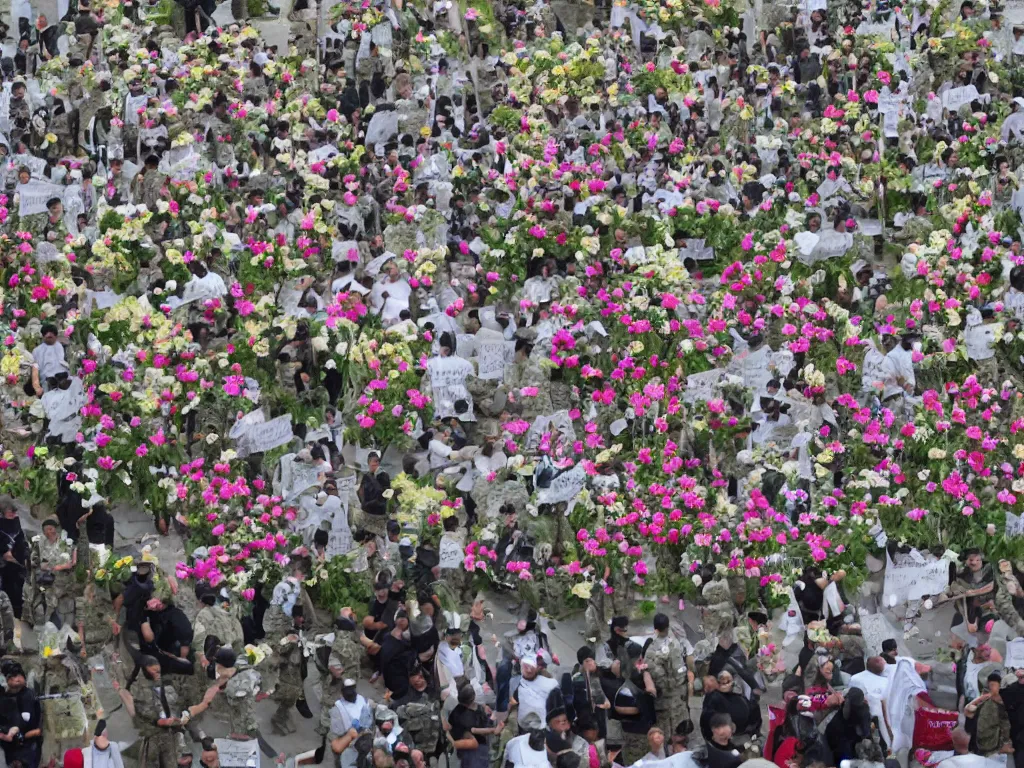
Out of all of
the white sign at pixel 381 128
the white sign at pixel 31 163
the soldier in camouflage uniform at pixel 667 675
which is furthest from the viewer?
the white sign at pixel 381 128

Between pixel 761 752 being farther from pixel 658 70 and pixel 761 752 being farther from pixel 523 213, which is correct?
pixel 658 70

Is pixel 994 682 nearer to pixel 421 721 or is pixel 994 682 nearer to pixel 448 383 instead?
pixel 421 721

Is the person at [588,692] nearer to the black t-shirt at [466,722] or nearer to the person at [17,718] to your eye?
the black t-shirt at [466,722]

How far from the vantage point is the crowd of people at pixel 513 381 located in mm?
21938

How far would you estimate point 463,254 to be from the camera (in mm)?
29375

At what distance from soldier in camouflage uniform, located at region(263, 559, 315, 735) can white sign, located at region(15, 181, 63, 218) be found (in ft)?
27.4

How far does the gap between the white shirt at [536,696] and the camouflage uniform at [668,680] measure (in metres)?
0.95

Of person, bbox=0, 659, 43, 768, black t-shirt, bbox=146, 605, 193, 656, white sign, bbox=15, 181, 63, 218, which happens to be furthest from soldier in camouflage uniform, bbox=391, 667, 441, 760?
white sign, bbox=15, 181, 63, 218

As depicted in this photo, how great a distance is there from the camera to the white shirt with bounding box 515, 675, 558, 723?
21.3 metres

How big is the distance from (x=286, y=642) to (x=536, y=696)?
2602 mm

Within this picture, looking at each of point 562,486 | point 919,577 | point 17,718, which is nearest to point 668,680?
point 562,486

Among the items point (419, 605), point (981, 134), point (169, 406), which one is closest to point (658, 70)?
point (981, 134)

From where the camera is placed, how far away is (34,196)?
97.5 ft

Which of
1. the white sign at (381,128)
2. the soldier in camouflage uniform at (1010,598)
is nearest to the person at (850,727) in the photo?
the soldier in camouflage uniform at (1010,598)
